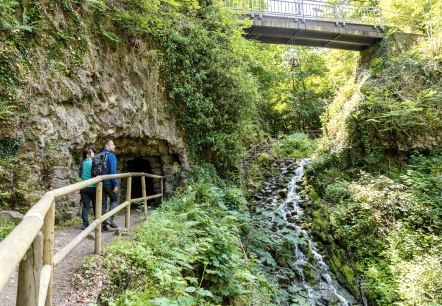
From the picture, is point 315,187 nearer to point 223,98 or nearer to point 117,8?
point 223,98

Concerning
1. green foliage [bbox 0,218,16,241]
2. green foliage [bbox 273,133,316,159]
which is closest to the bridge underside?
green foliage [bbox 273,133,316,159]

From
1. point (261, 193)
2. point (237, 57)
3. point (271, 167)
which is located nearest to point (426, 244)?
point (261, 193)

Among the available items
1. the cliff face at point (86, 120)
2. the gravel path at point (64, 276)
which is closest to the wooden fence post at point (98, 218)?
the gravel path at point (64, 276)

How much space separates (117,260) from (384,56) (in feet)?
54.3

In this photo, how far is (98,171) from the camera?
589cm

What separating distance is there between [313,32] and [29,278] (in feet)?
53.5

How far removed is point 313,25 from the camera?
14.9m

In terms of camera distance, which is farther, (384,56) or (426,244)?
(384,56)

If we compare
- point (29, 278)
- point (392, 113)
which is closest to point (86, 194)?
point (29, 278)

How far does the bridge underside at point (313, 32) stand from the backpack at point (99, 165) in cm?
1097

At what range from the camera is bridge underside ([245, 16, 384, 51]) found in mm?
14502

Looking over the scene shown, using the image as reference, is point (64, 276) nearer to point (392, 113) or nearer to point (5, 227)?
point (5, 227)

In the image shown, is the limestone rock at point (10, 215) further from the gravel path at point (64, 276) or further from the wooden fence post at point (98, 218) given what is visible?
the wooden fence post at point (98, 218)

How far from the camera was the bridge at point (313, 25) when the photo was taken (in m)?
14.5
